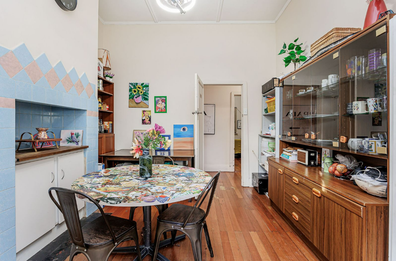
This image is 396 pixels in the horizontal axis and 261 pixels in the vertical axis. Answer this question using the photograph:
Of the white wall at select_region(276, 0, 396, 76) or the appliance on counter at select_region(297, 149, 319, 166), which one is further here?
the appliance on counter at select_region(297, 149, 319, 166)

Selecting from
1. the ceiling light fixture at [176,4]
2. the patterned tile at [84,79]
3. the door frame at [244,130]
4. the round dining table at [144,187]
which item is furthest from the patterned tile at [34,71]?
the door frame at [244,130]

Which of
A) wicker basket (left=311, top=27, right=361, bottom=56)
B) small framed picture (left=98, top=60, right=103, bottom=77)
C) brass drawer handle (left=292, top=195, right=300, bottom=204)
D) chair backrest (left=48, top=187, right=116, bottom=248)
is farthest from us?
small framed picture (left=98, top=60, right=103, bottom=77)

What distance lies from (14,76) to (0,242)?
124 cm

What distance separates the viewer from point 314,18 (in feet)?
8.14

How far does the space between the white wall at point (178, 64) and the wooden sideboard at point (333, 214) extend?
183cm

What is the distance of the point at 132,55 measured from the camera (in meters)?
A: 3.71

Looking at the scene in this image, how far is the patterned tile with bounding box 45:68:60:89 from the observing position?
1.86m

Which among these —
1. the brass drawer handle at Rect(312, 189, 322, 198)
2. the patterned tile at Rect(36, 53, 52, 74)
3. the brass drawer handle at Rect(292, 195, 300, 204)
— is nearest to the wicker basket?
the brass drawer handle at Rect(312, 189, 322, 198)

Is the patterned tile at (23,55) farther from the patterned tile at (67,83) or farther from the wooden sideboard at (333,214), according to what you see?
the wooden sideboard at (333,214)

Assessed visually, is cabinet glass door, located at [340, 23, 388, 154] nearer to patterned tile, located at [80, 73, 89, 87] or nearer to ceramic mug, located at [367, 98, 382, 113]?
ceramic mug, located at [367, 98, 382, 113]

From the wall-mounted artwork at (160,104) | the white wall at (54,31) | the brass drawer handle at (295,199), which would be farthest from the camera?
the wall-mounted artwork at (160,104)

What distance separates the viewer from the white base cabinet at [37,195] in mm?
1576

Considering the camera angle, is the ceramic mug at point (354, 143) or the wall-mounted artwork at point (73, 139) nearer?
the ceramic mug at point (354, 143)

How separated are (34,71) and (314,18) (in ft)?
10.6
